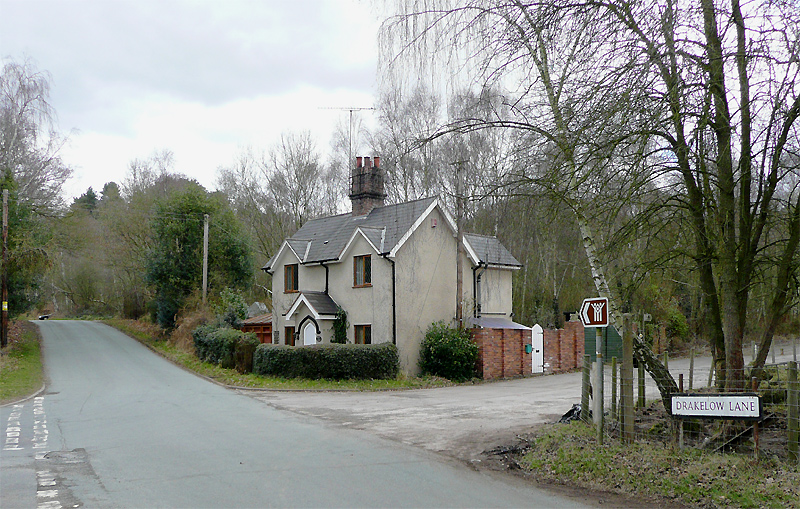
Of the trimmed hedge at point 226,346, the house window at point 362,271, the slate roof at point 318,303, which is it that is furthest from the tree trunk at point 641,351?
the trimmed hedge at point 226,346

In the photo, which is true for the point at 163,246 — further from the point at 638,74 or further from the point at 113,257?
the point at 638,74

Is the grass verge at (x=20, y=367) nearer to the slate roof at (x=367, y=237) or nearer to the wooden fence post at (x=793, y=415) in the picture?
the slate roof at (x=367, y=237)

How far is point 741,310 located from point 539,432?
4133 mm

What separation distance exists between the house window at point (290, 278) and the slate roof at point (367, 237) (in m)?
1.09

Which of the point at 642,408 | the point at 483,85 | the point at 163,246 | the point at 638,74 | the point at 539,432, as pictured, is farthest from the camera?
the point at 163,246

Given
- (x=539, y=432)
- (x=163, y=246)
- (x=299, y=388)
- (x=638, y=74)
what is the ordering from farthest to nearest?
(x=163, y=246)
(x=299, y=388)
(x=539, y=432)
(x=638, y=74)

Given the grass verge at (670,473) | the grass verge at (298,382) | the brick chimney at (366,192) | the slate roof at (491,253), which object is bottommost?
the grass verge at (298,382)

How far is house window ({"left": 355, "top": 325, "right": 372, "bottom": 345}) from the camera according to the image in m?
26.6

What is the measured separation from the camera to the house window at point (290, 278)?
101 feet

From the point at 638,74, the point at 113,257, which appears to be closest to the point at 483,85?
the point at 638,74

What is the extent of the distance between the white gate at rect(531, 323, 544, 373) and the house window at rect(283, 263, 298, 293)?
36.8 ft

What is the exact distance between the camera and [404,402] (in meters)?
18.6

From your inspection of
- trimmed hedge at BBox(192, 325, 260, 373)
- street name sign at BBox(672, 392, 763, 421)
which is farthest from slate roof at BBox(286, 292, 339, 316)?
street name sign at BBox(672, 392, 763, 421)

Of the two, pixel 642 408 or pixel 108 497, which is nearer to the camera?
pixel 108 497
